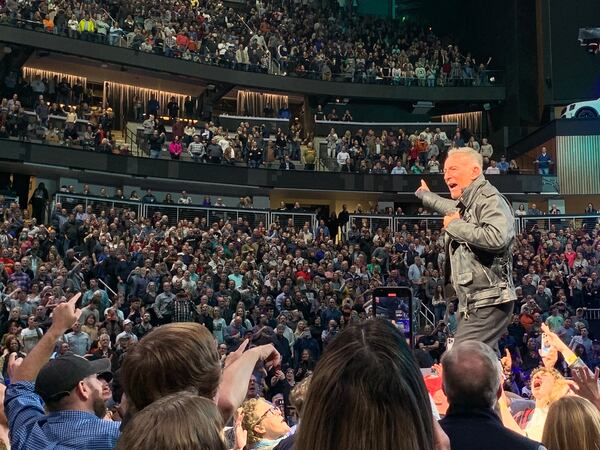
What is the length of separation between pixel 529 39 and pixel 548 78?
2.21 meters

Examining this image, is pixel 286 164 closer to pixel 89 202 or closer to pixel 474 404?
pixel 89 202

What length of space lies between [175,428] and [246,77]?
3033 cm

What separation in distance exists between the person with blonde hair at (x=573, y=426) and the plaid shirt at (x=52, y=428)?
166 centimetres

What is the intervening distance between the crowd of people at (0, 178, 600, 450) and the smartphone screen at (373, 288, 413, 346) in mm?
452

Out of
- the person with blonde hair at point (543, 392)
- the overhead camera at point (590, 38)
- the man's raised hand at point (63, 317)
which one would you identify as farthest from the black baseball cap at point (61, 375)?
the overhead camera at point (590, 38)

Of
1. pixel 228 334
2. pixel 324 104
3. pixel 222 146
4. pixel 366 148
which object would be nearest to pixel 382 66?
pixel 324 104

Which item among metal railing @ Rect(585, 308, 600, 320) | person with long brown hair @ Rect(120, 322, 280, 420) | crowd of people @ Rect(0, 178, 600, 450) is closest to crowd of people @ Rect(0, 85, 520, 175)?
crowd of people @ Rect(0, 178, 600, 450)

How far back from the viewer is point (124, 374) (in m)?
2.51

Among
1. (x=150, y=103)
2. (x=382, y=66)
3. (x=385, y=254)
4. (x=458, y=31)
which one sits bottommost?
(x=385, y=254)

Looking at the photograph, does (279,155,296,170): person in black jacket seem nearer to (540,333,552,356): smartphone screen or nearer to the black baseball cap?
(540,333,552,356): smartphone screen

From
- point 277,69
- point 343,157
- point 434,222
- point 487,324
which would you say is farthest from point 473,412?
point 277,69

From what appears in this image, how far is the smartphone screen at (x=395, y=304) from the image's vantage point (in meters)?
6.26

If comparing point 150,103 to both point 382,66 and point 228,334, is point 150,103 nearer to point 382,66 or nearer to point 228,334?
point 382,66

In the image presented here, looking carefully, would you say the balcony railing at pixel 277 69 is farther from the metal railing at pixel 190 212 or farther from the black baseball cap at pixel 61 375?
the black baseball cap at pixel 61 375
